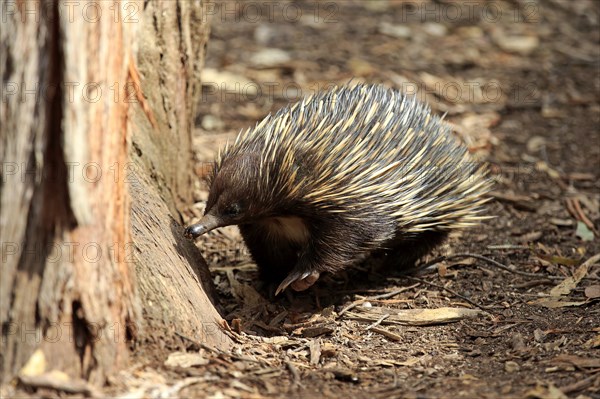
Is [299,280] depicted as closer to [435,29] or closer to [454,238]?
[454,238]

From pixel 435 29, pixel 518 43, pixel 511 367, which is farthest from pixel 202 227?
pixel 518 43

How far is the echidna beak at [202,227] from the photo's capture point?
434 centimetres

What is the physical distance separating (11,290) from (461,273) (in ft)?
10.2

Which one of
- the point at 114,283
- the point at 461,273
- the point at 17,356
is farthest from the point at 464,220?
the point at 17,356

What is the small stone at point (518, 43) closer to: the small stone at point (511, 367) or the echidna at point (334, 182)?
the echidna at point (334, 182)

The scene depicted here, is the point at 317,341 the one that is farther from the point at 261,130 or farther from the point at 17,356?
the point at 17,356

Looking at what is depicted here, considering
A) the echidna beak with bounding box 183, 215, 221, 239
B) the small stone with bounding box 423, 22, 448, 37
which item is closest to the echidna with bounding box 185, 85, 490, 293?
the echidna beak with bounding box 183, 215, 221, 239

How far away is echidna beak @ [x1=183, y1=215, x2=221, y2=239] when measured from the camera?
4340mm

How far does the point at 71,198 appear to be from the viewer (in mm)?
3049

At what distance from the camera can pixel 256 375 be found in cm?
383

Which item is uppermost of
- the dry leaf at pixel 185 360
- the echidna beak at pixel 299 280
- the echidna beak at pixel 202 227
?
the echidna beak at pixel 202 227

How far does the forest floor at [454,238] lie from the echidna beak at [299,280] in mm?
188

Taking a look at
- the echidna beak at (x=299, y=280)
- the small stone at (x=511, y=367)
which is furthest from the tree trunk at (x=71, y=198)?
the small stone at (x=511, y=367)

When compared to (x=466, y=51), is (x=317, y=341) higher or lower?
lower
